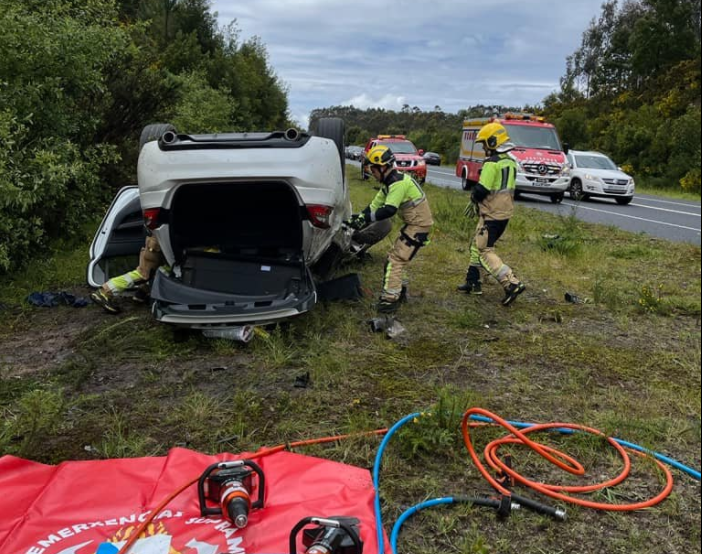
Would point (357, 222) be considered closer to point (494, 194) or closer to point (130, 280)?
point (494, 194)

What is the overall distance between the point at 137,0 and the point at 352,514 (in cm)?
1935

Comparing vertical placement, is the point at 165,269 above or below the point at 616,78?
below

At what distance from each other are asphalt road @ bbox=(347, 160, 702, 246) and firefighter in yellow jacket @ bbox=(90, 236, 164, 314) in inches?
284

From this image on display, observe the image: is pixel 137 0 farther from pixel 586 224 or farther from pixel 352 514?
pixel 352 514

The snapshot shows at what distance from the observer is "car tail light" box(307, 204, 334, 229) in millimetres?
3977

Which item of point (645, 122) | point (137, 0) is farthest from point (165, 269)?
point (645, 122)

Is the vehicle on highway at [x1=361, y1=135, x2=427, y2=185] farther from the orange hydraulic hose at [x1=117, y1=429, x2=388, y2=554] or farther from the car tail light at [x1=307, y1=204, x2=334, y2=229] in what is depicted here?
the orange hydraulic hose at [x1=117, y1=429, x2=388, y2=554]

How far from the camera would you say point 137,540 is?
6.84 feet

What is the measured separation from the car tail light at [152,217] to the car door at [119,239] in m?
1.28

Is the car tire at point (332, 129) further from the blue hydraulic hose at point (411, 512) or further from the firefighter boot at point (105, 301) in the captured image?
the blue hydraulic hose at point (411, 512)

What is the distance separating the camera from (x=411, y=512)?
7.87 ft

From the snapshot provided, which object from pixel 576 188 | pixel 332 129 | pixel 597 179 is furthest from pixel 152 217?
pixel 576 188

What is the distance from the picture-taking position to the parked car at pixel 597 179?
639 inches

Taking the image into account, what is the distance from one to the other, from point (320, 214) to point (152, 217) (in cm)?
117
